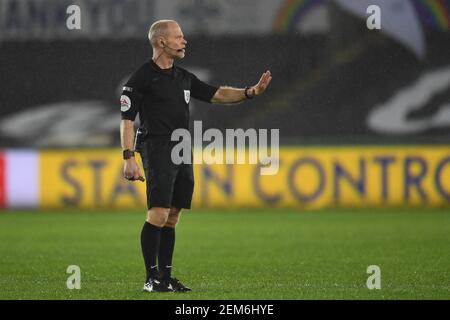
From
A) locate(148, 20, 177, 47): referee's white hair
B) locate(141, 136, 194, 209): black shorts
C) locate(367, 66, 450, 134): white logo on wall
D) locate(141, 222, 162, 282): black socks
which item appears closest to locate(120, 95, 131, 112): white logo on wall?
locate(141, 136, 194, 209): black shorts

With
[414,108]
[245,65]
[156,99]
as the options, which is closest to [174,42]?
[156,99]

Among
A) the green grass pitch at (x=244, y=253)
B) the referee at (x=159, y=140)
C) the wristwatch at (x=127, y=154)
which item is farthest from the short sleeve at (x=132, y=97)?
the green grass pitch at (x=244, y=253)

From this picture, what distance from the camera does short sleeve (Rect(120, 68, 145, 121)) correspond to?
23.6 ft

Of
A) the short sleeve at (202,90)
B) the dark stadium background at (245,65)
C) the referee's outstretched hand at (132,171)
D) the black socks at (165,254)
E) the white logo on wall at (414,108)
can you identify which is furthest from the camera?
the white logo on wall at (414,108)

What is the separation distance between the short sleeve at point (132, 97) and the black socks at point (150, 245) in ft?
2.63

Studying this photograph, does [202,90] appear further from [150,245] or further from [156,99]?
[150,245]

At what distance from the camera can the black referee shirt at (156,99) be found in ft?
23.7

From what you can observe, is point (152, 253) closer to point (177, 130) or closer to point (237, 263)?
point (177, 130)

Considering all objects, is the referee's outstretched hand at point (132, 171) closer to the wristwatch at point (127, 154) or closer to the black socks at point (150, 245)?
the wristwatch at point (127, 154)

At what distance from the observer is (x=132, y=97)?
7211 millimetres

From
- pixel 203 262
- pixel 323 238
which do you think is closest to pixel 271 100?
pixel 323 238

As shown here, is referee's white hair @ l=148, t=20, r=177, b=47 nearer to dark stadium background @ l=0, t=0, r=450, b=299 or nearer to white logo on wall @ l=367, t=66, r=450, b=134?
dark stadium background @ l=0, t=0, r=450, b=299

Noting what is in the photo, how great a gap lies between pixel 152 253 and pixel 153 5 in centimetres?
1285

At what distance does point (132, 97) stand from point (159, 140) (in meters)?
0.36
